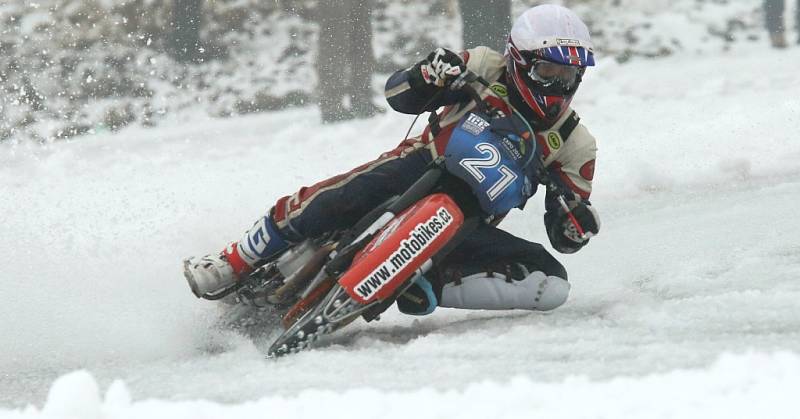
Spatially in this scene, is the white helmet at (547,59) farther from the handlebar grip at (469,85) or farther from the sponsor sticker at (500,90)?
the handlebar grip at (469,85)

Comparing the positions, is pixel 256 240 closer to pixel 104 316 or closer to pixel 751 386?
pixel 104 316

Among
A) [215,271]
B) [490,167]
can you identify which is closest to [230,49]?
[215,271]

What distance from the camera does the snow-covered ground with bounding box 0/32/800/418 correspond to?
3412 millimetres

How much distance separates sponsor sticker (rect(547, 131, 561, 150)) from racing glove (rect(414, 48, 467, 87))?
0.52 meters

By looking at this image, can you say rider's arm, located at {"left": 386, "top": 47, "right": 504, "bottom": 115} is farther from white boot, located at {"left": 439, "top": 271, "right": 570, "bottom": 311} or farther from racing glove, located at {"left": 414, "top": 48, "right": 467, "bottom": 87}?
white boot, located at {"left": 439, "top": 271, "right": 570, "bottom": 311}

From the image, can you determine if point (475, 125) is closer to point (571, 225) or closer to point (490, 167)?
point (490, 167)

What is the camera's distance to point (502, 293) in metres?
5.27

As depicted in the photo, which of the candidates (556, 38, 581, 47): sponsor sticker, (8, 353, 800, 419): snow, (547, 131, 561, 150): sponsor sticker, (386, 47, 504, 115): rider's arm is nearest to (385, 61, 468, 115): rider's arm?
(386, 47, 504, 115): rider's arm

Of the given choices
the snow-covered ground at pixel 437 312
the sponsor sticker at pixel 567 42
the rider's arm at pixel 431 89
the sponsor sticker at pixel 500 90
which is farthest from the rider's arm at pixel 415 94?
the snow-covered ground at pixel 437 312

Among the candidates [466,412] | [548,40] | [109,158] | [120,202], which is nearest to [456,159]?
[548,40]

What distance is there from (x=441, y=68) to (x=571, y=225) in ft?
3.02

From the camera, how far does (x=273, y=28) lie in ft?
46.1

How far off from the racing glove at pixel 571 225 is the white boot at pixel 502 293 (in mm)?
195

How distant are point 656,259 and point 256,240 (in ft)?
8.20
